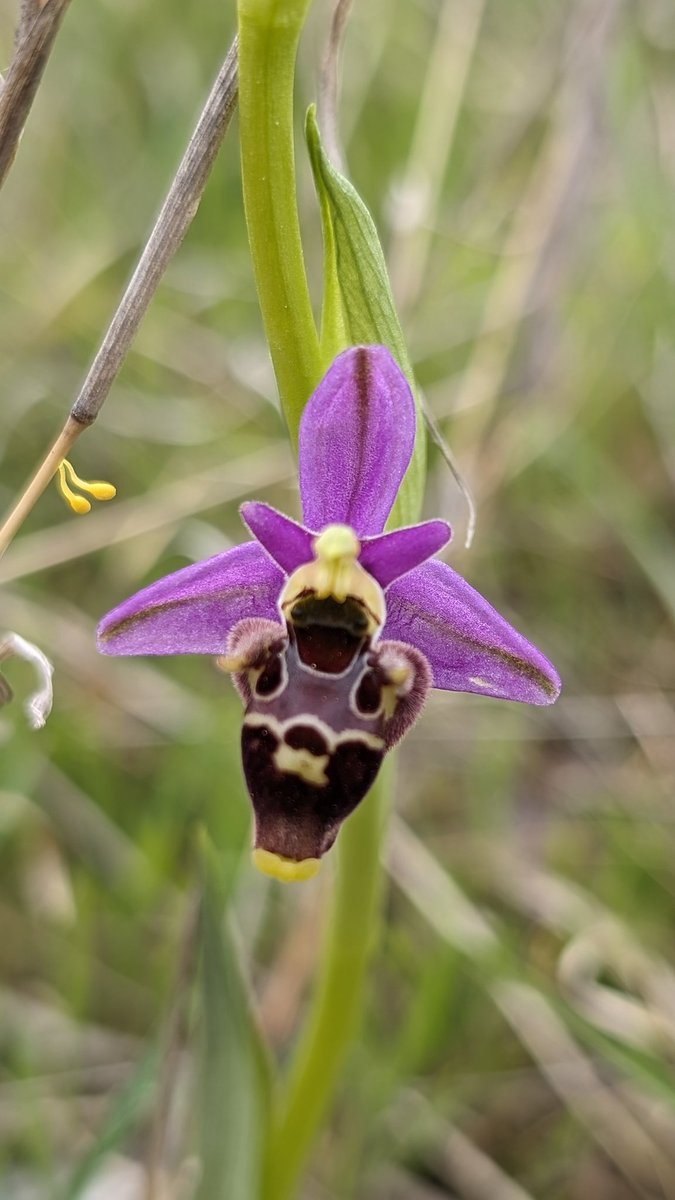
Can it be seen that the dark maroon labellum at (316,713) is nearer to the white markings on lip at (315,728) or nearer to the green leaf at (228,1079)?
the white markings on lip at (315,728)

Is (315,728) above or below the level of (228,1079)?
above

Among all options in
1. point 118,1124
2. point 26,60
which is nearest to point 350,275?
point 26,60

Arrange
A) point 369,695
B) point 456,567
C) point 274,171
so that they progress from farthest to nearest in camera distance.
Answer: point 456,567 → point 369,695 → point 274,171

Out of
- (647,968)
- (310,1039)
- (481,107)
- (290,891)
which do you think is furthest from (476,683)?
(481,107)

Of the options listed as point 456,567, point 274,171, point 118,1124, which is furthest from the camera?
point 456,567

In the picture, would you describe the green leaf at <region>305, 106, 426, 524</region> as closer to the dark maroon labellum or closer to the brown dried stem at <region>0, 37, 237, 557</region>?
the brown dried stem at <region>0, 37, 237, 557</region>

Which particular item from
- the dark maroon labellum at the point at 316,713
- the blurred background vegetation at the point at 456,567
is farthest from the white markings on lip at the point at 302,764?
the blurred background vegetation at the point at 456,567

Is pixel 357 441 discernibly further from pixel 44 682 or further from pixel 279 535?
pixel 44 682

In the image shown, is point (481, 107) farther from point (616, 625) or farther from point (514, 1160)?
point (514, 1160)
